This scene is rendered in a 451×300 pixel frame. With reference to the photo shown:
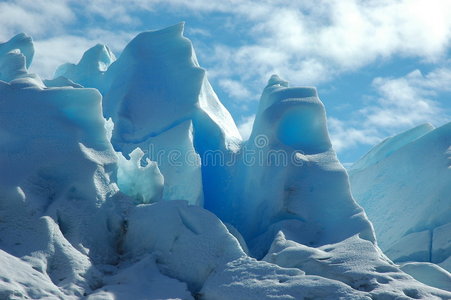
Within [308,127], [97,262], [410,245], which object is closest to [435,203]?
[410,245]

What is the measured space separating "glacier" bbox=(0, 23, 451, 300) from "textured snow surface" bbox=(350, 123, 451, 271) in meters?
0.41

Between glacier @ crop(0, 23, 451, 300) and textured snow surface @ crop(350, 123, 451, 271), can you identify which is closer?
glacier @ crop(0, 23, 451, 300)

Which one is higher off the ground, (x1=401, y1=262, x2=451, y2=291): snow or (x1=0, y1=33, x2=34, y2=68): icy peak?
(x1=0, y1=33, x2=34, y2=68): icy peak

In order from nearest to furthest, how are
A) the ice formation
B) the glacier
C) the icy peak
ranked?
the glacier < the ice formation < the icy peak

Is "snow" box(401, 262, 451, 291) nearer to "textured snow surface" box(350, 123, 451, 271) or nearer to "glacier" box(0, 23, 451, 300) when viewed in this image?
"glacier" box(0, 23, 451, 300)

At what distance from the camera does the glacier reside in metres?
8.02

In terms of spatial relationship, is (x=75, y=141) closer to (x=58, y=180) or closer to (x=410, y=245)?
(x=58, y=180)

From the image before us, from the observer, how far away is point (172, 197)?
11594 millimetres

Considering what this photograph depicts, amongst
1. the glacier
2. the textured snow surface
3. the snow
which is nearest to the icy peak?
the glacier

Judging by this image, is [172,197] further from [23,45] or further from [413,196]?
[23,45]

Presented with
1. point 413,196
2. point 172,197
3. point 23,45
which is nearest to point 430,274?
point 413,196

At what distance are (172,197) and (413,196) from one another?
5.76m

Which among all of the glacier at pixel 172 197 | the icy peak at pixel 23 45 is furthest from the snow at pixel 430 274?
the icy peak at pixel 23 45

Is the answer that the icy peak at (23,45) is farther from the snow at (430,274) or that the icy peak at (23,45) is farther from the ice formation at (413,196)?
the snow at (430,274)
